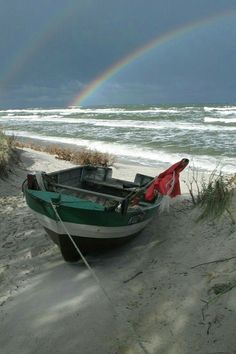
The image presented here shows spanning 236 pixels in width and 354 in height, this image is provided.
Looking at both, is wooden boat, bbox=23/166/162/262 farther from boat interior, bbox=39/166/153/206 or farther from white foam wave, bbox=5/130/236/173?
white foam wave, bbox=5/130/236/173

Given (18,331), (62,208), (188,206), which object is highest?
(62,208)

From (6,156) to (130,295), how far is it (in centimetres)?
656

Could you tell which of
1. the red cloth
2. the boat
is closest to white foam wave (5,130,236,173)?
the red cloth

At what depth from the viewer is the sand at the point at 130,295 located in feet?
12.2

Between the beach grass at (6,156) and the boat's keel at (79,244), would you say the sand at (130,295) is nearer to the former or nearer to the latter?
the boat's keel at (79,244)

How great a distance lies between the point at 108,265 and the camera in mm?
5527

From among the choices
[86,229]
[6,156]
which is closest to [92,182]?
[86,229]

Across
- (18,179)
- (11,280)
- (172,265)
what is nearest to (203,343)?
(172,265)

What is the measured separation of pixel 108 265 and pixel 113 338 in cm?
169

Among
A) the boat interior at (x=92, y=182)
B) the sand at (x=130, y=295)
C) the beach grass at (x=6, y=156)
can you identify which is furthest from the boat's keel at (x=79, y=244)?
the beach grass at (x=6, y=156)

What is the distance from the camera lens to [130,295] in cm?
457

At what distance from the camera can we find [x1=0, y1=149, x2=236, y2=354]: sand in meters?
3.72

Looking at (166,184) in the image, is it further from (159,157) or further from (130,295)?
(159,157)

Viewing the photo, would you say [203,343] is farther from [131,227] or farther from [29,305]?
[131,227]
